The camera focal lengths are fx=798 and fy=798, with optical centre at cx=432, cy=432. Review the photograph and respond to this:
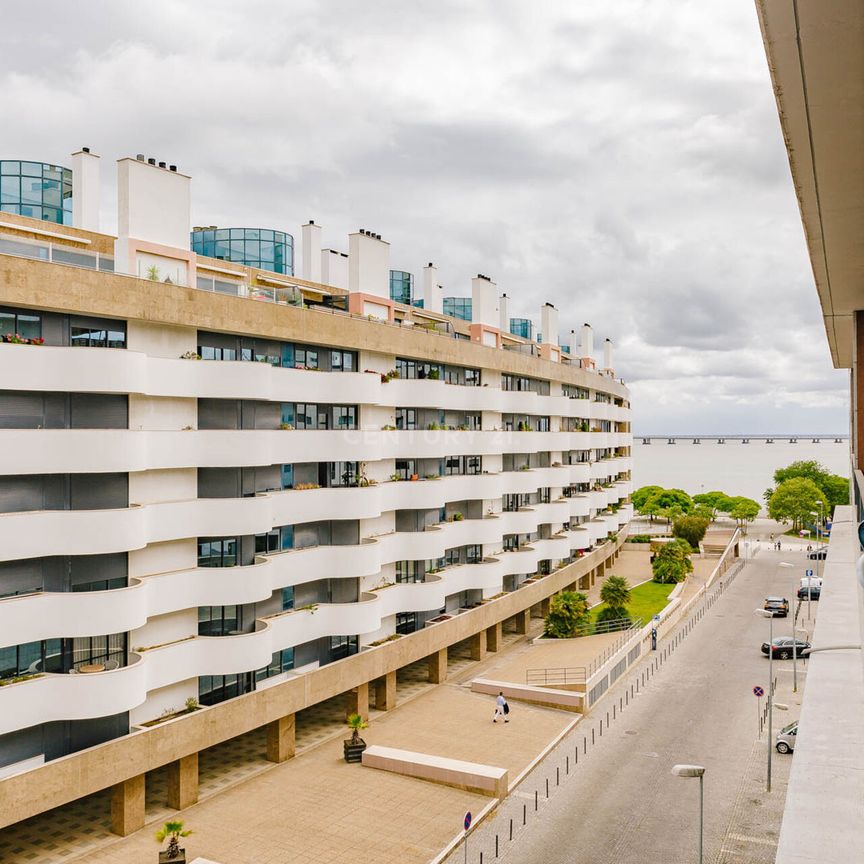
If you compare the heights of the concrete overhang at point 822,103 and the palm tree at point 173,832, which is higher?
the concrete overhang at point 822,103

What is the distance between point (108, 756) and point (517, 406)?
3440 cm

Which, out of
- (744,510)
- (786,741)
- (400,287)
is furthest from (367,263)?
(744,510)

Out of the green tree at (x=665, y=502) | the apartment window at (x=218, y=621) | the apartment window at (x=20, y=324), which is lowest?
the green tree at (x=665, y=502)

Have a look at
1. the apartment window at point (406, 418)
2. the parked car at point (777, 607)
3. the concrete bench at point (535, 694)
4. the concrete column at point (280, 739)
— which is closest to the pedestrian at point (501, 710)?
the concrete bench at point (535, 694)

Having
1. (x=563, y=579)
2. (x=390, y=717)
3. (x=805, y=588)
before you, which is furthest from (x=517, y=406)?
(x=805, y=588)

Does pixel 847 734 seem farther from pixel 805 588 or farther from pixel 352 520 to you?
pixel 805 588

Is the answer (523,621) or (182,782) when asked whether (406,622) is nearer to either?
(523,621)

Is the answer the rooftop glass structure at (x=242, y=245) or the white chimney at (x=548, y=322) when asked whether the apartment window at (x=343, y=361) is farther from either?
the white chimney at (x=548, y=322)

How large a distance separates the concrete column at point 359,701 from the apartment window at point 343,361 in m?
14.9

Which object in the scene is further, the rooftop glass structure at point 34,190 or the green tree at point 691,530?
the green tree at point 691,530

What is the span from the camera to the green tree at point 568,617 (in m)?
52.4

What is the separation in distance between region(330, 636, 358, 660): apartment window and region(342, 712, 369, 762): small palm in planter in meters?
4.17

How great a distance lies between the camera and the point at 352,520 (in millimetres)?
37781

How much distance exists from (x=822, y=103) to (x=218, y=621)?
2957cm
